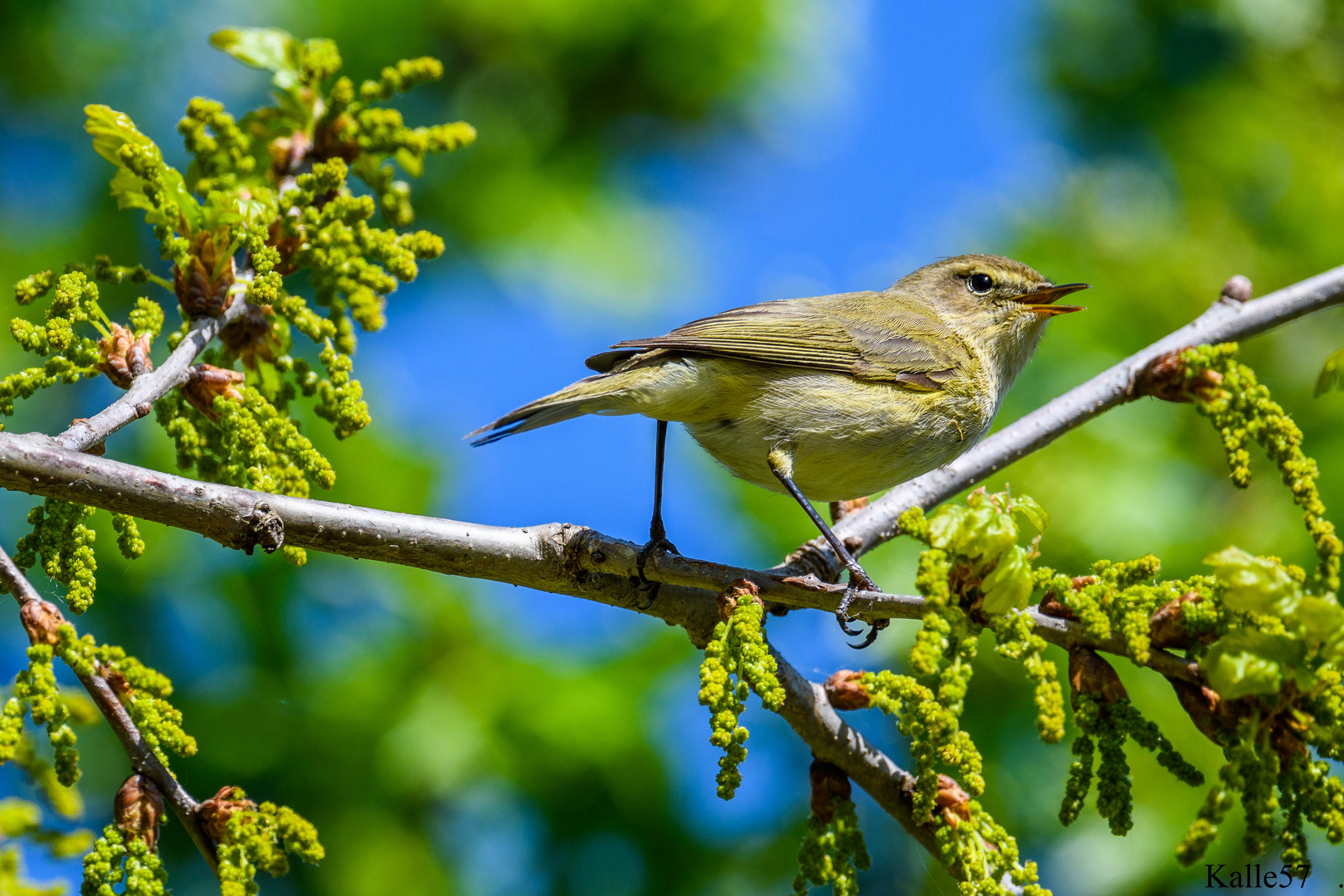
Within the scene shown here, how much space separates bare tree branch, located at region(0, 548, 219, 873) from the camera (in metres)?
1.96

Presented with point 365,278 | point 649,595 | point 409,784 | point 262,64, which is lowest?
point 649,595

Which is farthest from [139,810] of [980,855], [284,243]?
[980,855]

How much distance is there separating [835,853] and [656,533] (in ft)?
4.06

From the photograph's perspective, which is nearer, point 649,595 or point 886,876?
point 649,595

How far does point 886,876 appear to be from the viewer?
15.3ft

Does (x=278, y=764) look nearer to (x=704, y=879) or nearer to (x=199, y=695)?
(x=199, y=695)

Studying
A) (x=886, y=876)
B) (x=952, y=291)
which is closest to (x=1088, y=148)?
(x=952, y=291)

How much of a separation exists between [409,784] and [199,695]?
1.00 metres

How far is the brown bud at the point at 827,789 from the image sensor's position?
94.7 inches

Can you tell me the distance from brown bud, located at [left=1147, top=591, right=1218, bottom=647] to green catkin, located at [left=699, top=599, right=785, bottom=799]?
0.71m

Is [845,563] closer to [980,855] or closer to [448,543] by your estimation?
[980,855]

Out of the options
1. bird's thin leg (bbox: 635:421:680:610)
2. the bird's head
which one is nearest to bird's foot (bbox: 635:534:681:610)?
bird's thin leg (bbox: 635:421:680:610)

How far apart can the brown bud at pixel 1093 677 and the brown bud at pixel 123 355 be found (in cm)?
208

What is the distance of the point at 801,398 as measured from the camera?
3.65m
